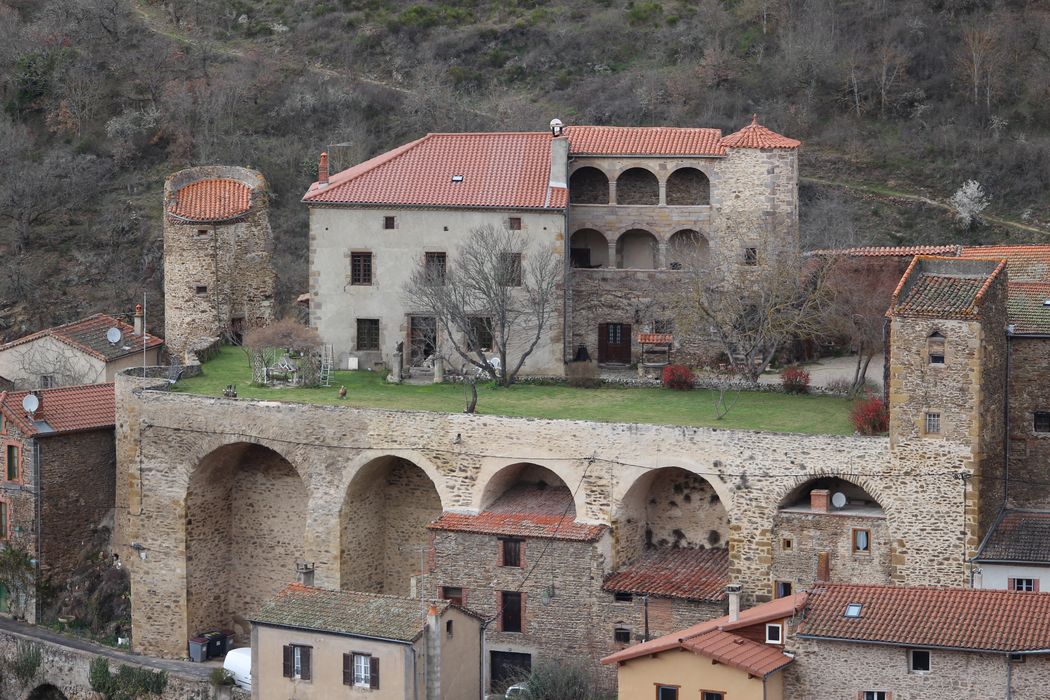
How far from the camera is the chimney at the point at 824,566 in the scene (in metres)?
45.8

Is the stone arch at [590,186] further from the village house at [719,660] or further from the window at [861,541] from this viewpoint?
the village house at [719,660]

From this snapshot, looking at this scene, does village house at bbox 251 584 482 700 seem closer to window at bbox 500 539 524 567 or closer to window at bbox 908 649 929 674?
window at bbox 500 539 524 567

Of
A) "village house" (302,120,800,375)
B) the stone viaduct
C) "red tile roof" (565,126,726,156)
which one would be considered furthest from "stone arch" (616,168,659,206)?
the stone viaduct

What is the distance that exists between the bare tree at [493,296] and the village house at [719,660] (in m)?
13.4

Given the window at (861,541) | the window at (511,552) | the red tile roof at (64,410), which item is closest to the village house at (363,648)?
the window at (511,552)

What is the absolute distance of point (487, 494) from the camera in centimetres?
4984

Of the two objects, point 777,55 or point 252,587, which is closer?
point 252,587

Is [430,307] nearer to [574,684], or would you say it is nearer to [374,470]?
[374,470]

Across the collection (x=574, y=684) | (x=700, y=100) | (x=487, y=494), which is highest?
(x=700, y=100)

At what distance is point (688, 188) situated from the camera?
190ft

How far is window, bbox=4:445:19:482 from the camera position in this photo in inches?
2173

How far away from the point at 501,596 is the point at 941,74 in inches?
1603

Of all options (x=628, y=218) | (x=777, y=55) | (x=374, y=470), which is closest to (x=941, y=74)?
(x=777, y=55)

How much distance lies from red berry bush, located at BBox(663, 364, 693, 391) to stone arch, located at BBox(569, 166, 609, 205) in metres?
6.70
